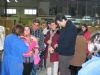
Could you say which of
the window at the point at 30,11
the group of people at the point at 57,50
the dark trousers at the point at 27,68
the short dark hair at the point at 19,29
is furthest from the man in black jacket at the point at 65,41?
the window at the point at 30,11

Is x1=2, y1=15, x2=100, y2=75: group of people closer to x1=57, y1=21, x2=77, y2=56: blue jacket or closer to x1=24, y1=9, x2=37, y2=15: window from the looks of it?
x1=57, y1=21, x2=77, y2=56: blue jacket

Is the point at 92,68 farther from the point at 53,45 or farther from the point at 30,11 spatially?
the point at 30,11

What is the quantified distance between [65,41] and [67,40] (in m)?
0.04

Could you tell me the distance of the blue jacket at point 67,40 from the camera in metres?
6.01

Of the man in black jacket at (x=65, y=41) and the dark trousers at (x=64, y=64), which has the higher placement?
the man in black jacket at (x=65, y=41)

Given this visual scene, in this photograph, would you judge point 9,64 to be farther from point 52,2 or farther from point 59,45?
point 52,2

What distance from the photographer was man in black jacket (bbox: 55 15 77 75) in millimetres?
6012

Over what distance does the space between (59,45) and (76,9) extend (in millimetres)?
12964

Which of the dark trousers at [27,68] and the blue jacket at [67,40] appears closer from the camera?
the blue jacket at [67,40]

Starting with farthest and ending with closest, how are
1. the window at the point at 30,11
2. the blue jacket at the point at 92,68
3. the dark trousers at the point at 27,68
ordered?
the window at the point at 30,11, the dark trousers at the point at 27,68, the blue jacket at the point at 92,68

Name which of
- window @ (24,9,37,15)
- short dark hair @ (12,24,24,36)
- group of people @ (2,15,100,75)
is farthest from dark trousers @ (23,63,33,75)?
window @ (24,9,37,15)

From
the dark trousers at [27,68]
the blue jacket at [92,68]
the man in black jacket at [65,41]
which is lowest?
the dark trousers at [27,68]

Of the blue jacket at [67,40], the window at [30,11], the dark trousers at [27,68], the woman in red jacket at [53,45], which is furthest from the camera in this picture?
the window at [30,11]

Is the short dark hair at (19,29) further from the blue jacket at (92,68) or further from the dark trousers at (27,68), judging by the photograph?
the blue jacket at (92,68)
